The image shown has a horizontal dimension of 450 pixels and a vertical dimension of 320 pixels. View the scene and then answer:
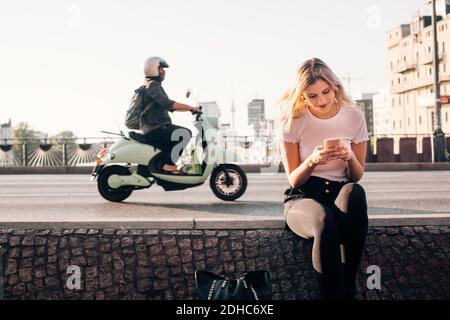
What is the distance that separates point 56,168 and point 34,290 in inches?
571

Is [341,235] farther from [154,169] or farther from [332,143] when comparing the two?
Answer: [154,169]

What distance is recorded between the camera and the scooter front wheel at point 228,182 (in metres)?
7.71

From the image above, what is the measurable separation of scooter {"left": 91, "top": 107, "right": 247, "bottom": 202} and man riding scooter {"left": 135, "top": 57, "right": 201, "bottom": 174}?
0.10 metres

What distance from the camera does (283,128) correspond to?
4152 mm

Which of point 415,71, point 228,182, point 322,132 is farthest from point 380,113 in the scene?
point 322,132

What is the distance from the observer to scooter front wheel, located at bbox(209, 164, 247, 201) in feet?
25.3

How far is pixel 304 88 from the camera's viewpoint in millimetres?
4094

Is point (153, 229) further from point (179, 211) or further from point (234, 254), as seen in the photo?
point (179, 211)

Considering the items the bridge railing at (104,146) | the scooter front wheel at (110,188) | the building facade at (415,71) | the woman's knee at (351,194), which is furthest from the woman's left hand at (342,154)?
the building facade at (415,71)

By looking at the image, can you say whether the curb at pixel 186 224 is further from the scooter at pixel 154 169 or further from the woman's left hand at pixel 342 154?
the scooter at pixel 154 169

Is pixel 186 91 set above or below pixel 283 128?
above

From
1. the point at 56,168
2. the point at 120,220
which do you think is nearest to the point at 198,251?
the point at 120,220

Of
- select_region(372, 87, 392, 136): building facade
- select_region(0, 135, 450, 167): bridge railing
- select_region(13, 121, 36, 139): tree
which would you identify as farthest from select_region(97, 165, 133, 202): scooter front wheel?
select_region(372, 87, 392, 136): building facade
